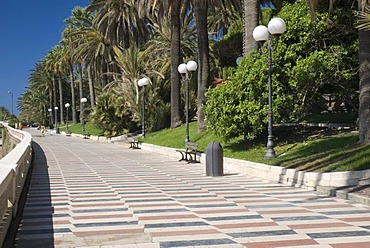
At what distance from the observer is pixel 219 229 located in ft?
22.5

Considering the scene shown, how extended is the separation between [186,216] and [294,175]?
4856mm

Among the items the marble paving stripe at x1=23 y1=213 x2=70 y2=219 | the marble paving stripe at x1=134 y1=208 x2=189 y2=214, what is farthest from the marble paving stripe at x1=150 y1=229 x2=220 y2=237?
the marble paving stripe at x1=23 y1=213 x2=70 y2=219

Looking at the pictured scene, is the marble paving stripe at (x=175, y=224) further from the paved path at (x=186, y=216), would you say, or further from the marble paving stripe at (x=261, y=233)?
the marble paving stripe at (x=261, y=233)

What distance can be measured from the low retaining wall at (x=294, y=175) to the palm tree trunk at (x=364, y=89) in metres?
2.47

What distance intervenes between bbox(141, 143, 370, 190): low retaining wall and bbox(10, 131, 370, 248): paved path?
356mm

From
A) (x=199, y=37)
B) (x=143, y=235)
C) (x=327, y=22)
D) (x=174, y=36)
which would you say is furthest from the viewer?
(x=174, y=36)

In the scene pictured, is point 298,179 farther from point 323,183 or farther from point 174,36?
point 174,36

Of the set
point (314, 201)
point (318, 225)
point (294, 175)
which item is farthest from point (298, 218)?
point (294, 175)

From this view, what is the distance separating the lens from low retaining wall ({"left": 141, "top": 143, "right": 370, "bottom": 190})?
10.4 meters

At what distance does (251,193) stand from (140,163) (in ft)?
33.1

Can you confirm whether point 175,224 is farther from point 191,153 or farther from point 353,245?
point 191,153

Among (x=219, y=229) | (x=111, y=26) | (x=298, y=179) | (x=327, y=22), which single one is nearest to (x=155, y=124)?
(x=111, y=26)

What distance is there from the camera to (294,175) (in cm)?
1191

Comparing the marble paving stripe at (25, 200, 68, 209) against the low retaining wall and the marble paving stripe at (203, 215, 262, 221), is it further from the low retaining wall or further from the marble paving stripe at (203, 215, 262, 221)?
the low retaining wall
